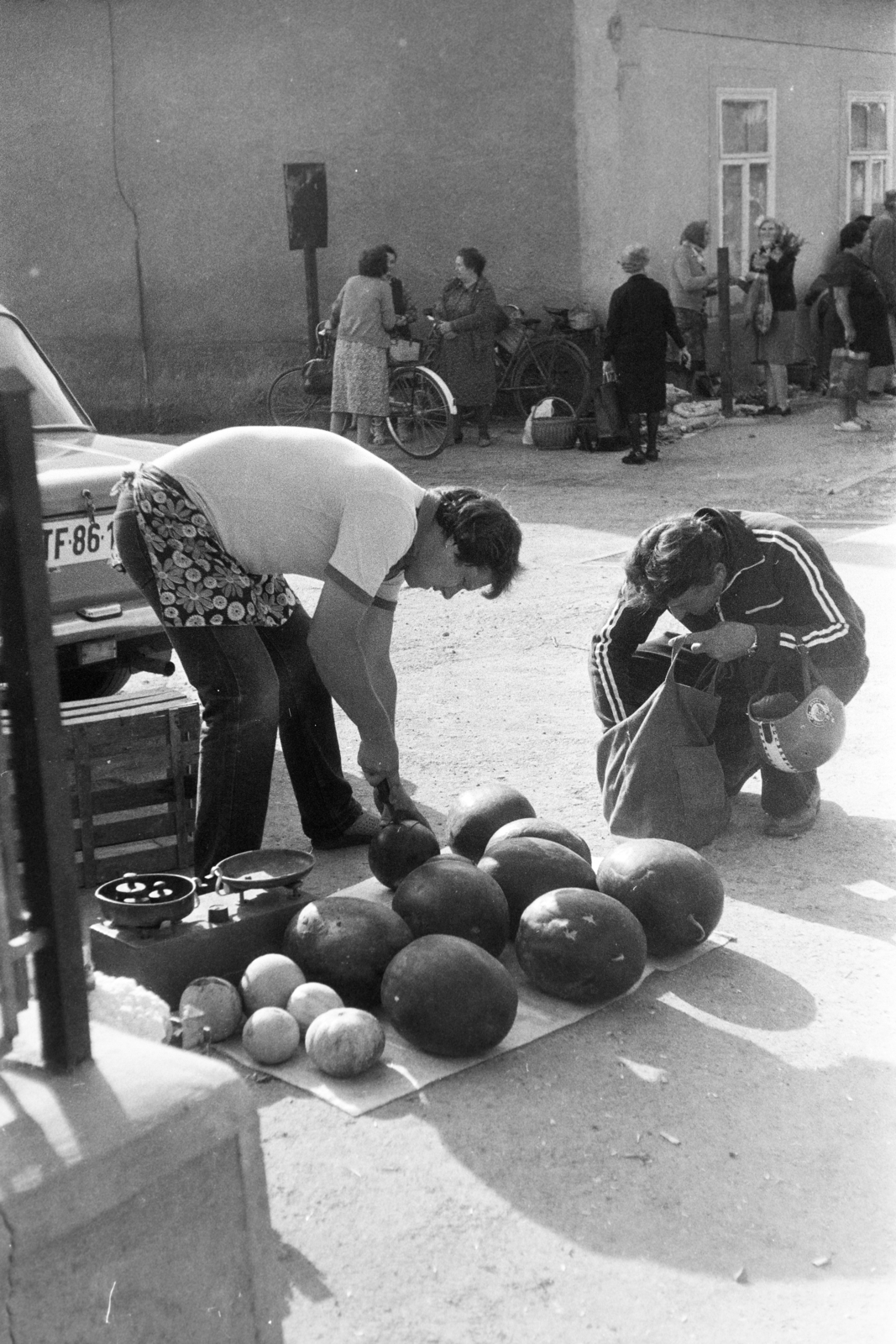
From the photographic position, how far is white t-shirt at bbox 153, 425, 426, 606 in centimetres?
402

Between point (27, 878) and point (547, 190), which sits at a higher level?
point (547, 190)

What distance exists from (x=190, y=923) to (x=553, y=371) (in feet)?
38.3

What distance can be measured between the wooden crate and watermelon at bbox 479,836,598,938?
4.05 feet

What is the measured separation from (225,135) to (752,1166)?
51.2 feet

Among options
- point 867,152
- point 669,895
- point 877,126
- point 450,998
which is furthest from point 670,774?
point 877,126

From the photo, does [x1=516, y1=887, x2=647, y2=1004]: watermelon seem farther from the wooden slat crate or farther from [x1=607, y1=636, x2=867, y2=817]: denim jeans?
the wooden slat crate

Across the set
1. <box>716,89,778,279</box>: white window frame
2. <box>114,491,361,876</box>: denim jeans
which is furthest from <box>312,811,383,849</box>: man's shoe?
<box>716,89,778,279</box>: white window frame

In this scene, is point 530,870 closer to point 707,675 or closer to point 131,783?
point 707,675

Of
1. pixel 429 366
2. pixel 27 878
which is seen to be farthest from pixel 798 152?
pixel 27 878

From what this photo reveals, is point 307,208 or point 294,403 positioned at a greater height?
point 307,208

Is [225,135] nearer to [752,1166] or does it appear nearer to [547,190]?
[547,190]

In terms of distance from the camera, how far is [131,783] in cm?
476

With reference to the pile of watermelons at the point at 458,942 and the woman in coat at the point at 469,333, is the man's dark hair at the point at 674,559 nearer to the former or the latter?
the pile of watermelons at the point at 458,942

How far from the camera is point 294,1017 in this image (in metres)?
3.59
